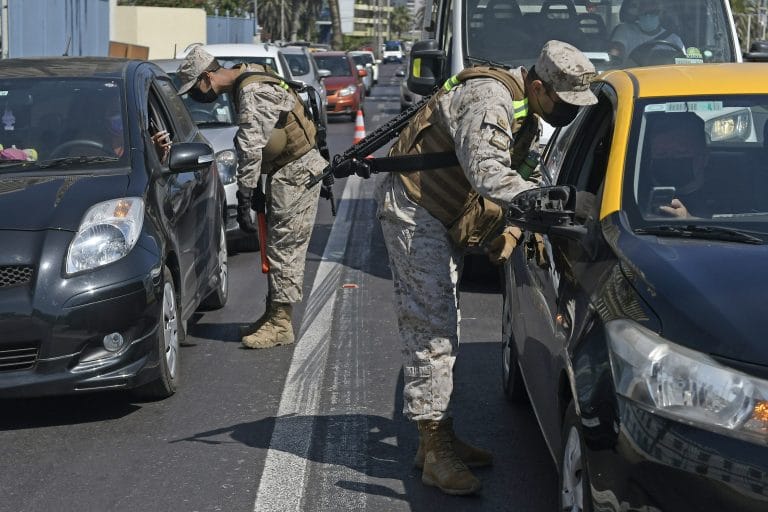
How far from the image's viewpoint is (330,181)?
7.30 meters

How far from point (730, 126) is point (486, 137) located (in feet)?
3.41

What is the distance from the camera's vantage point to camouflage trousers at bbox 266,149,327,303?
7973 millimetres

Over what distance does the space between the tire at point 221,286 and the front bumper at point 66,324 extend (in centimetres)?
241

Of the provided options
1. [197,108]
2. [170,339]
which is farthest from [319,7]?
[170,339]

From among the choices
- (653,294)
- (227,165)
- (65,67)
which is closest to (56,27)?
(227,165)

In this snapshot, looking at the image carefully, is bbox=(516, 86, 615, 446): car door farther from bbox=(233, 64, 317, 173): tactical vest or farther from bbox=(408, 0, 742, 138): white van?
bbox=(408, 0, 742, 138): white van

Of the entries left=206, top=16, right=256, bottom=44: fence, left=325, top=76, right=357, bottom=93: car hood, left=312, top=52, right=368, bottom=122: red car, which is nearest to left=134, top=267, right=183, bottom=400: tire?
left=312, top=52, right=368, bottom=122: red car

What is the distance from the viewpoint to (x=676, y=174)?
15.7 ft

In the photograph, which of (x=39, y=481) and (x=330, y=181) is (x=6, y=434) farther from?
(x=330, y=181)

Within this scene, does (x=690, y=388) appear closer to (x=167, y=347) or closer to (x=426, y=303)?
(x=426, y=303)

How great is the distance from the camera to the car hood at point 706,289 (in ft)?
11.5

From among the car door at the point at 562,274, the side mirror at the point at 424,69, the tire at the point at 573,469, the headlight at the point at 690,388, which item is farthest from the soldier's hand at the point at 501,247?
the side mirror at the point at 424,69

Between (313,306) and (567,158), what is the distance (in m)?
3.89

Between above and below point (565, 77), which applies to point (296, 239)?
below
